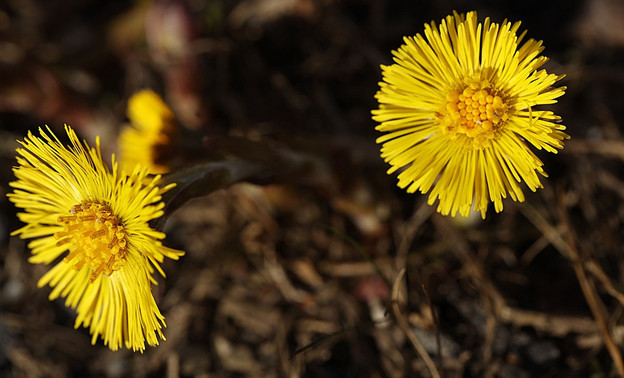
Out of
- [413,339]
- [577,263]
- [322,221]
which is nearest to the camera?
[413,339]

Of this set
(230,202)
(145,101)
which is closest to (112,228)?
(145,101)

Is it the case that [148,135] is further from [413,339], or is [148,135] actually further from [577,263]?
[577,263]

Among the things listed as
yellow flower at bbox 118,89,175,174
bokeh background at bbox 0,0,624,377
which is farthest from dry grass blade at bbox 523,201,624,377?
yellow flower at bbox 118,89,175,174

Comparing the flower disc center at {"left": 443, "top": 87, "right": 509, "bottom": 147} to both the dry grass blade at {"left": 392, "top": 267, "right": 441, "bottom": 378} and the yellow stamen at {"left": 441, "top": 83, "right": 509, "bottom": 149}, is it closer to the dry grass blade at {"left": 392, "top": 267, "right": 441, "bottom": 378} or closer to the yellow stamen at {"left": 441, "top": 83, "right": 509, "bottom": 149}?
the yellow stamen at {"left": 441, "top": 83, "right": 509, "bottom": 149}

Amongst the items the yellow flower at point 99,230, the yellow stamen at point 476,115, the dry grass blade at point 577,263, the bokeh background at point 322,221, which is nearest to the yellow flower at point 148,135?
the bokeh background at point 322,221

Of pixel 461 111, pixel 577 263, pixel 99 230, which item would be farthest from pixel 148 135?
pixel 577 263

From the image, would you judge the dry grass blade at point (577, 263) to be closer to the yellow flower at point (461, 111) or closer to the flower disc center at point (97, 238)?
the yellow flower at point (461, 111)
